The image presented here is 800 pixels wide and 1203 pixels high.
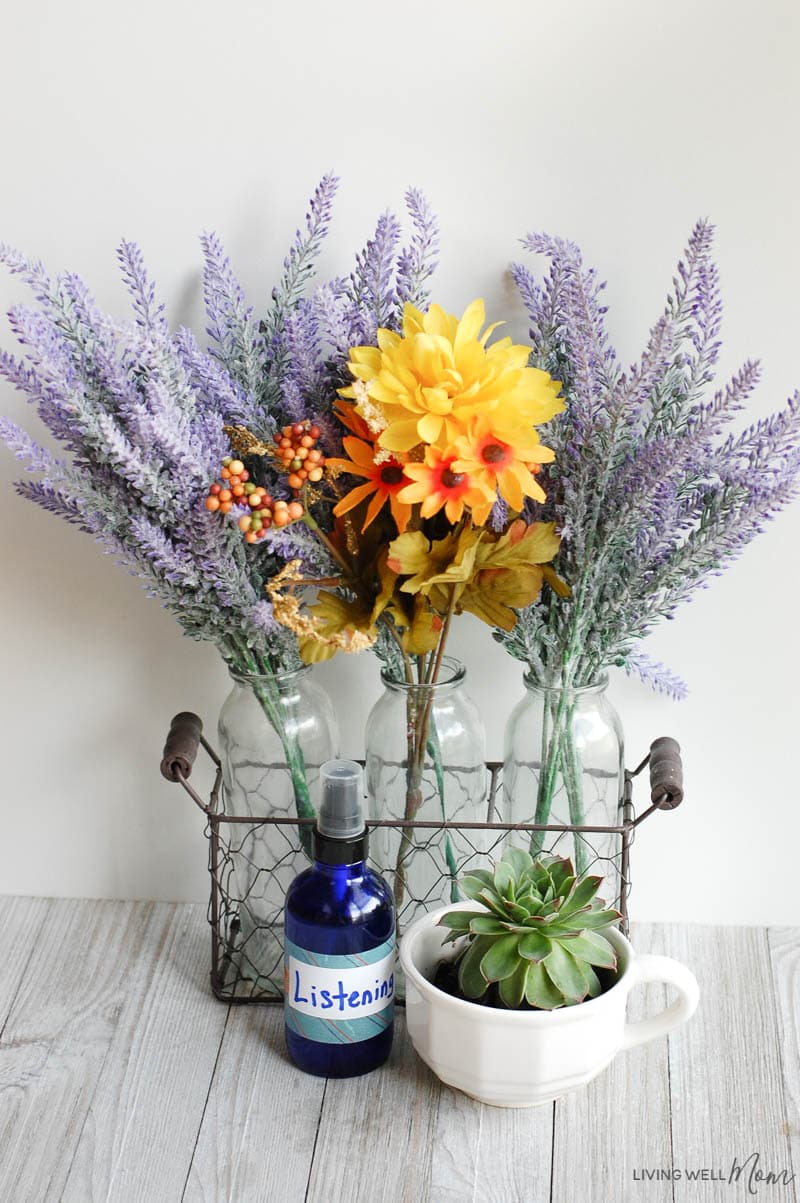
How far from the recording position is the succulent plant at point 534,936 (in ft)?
2.64

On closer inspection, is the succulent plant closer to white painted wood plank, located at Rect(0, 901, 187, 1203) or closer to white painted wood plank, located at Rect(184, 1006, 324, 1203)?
white painted wood plank, located at Rect(184, 1006, 324, 1203)

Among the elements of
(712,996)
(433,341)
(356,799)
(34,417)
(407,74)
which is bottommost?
(712,996)

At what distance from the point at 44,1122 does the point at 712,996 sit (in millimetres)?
513

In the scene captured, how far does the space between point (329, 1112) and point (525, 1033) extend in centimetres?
16

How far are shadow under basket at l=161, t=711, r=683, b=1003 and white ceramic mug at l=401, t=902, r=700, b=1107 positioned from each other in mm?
96

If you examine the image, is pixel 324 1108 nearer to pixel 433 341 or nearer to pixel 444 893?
pixel 444 893

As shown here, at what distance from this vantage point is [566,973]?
805 millimetres

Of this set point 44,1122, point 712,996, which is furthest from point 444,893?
point 44,1122

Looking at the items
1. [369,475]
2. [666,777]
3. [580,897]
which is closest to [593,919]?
[580,897]

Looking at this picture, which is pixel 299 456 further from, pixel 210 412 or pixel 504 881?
pixel 504 881

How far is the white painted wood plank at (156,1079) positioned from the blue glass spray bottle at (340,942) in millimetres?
95

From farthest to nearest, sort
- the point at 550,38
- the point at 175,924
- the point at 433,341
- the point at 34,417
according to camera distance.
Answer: the point at 175,924 → the point at 34,417 → the point at 550,38 → the point at 433,341

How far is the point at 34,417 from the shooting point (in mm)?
977

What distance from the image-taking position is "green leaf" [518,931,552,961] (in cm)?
80
